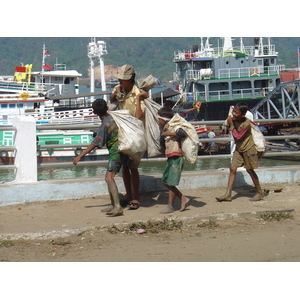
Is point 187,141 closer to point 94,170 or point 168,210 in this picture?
point 168,210

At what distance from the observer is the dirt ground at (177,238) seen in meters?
4.78

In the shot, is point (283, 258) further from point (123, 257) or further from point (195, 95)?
point (195, 95)

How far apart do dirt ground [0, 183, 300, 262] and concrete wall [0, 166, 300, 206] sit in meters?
0.16

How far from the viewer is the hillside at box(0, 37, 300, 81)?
135 meters

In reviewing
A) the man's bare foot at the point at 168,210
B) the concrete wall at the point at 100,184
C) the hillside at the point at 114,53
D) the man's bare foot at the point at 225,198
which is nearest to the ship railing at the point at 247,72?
the concrete wall at the point at 100,184

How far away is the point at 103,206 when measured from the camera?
22.8 ft

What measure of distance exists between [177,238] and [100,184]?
230cm

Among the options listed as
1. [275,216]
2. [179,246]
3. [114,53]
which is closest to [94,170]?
[275,216]

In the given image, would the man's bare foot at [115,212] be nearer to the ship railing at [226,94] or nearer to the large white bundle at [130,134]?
the large white bundle at [130,134]

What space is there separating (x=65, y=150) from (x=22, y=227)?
18721mm

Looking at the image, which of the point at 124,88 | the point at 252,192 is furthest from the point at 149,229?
the point at 252,192

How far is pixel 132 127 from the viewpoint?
6281mm

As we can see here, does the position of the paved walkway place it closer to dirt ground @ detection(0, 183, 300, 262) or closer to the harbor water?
dirt ground @ detection(0, 183, 300, 262)

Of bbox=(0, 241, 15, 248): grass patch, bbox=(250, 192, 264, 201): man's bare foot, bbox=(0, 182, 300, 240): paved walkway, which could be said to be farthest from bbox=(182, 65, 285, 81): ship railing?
bbox=(0, 241, 15, 248): grass patch
